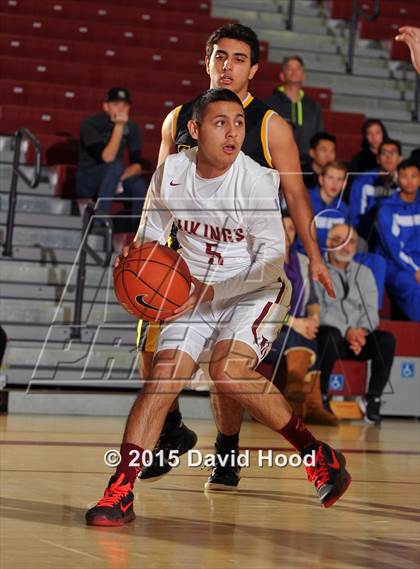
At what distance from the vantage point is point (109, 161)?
9.89 m

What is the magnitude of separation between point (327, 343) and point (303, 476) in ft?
9.61

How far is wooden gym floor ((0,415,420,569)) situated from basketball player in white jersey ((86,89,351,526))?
1.06 feet

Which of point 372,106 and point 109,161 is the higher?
point 372,106

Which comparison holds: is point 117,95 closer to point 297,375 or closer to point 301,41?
point 297,375

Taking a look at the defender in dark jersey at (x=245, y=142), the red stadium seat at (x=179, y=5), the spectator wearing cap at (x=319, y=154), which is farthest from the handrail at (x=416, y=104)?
the defender in dark jersey at (x=245, y=142)

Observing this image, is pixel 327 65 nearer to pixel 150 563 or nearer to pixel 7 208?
pixel 7 208

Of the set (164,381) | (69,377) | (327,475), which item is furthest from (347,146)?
(164,381)

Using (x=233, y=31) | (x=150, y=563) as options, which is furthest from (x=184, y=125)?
(x=150, y=563)

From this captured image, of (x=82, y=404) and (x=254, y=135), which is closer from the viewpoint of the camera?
(x=254, y=135)

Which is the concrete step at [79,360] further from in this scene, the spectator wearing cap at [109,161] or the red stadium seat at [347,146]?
the red stadium seat at [347,146]

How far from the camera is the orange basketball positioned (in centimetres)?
427

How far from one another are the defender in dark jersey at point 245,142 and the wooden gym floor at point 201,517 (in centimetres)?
38

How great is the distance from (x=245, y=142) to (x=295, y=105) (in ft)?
19.6

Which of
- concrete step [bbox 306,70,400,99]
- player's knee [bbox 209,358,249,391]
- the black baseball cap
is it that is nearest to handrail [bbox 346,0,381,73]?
concrete step [bbox 306,70,400,99]
